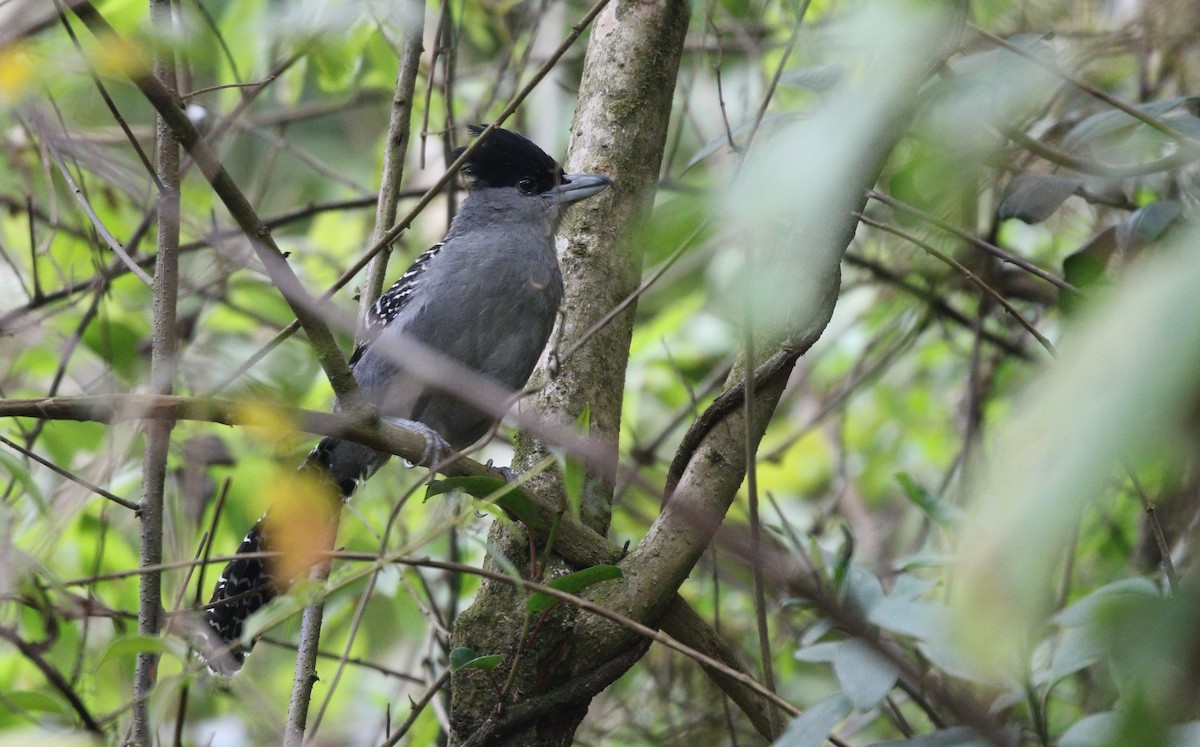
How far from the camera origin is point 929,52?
1010mm

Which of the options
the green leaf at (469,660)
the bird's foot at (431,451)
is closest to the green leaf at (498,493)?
the bird's foot at (431,451)

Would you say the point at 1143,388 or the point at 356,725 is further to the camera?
the point at 356,725

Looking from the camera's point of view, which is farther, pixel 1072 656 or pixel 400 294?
pixel 400 294

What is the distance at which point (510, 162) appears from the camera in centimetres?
479

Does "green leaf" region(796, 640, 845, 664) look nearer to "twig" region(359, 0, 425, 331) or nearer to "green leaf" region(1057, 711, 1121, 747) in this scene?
"green leaf" region(1057, 711, 1121, 747)

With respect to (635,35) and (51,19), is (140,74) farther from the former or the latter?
(51,19)

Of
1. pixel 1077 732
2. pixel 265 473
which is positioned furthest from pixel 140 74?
pixel 1077 732

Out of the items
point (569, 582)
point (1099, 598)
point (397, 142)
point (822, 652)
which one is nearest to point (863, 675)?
point (822, 652)

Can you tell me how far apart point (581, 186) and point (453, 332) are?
2.96 ft

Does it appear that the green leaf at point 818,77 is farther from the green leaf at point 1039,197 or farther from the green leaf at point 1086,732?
the green leaf at point 1086,732

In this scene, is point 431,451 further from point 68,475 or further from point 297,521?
point 68,475

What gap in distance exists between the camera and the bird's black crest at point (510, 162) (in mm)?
4688

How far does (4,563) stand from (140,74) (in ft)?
2.95

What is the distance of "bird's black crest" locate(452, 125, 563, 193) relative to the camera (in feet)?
15.4
